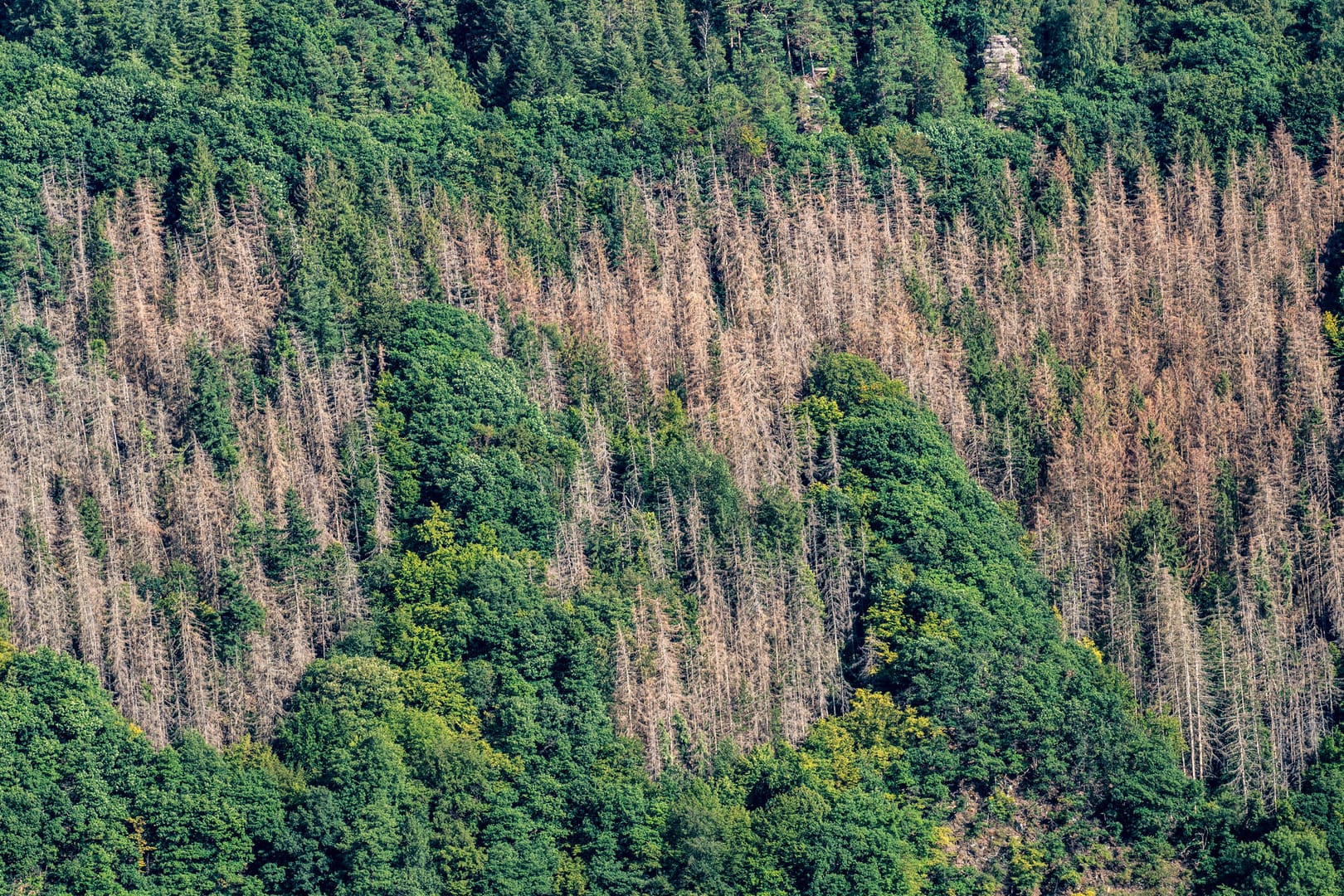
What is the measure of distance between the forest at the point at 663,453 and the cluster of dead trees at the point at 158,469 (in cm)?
20

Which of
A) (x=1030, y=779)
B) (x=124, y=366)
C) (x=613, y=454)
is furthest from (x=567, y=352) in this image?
(x=1030, y=779)

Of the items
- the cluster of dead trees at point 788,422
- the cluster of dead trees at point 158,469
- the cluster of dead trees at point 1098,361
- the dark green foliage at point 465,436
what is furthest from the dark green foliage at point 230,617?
the cluster of dead trees at point 1098,361

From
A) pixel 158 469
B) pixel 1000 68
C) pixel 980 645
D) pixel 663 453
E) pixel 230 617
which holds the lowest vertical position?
pixel 980 645

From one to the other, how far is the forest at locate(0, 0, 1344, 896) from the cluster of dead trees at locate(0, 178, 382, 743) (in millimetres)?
202

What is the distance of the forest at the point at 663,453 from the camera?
116m


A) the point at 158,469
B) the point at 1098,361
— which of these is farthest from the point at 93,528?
the point at 1098,361

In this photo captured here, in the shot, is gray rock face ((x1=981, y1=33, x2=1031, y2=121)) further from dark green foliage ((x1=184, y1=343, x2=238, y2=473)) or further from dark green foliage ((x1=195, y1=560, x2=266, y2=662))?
dark green foliage ((x1=195, y1=560, x2=266, y2=662))

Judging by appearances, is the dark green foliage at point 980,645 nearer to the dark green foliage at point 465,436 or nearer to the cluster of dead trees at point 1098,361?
the cluster of dead trees at point 1098,361

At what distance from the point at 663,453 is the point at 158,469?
19884mm

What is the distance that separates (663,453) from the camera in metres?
129

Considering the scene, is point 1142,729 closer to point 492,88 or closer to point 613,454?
point 613,454

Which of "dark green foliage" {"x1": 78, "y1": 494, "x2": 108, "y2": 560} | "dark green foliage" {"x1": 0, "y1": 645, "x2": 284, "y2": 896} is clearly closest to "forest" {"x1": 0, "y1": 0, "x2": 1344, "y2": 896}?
"dark green foliage" {"x1": 0, "y1": 645, "x2": 284, "y2": 896}

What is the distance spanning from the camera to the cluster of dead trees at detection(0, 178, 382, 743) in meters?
118

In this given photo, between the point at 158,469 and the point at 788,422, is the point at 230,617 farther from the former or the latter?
the point at 788,422
